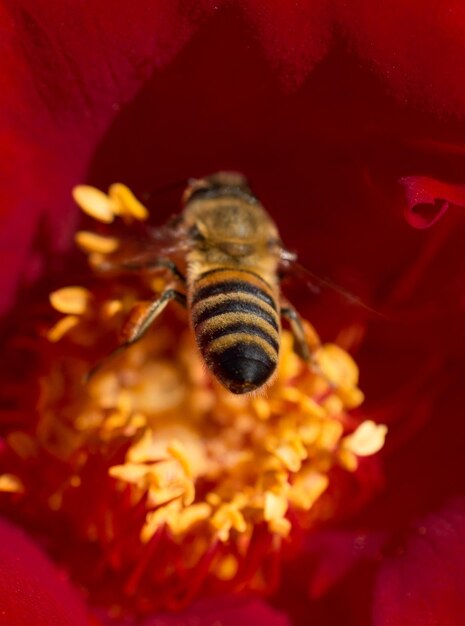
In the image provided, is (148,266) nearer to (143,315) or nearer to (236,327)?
(143,315)

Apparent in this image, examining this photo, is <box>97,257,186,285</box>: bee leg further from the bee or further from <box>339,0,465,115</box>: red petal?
<box>339,0,465,115</box>: red petal

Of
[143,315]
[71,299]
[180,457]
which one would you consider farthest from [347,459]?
[71,299]

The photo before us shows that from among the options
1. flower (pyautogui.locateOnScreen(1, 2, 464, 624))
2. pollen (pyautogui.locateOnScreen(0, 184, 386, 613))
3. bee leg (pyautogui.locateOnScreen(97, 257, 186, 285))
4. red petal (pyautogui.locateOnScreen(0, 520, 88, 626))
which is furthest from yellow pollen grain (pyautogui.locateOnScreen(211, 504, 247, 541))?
bee leg (pyautogui.locateOnScreen(97, 257, 186, 285))

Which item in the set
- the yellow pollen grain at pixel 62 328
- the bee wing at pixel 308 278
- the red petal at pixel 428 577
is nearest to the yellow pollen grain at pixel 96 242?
the yellow pollen grain at pixel 62 328

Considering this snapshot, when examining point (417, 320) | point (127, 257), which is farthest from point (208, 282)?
point (417, 320)

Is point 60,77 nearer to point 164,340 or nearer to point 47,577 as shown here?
point 164,340

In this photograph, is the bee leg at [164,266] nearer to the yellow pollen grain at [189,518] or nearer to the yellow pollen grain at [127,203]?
the yellow pollen grain at [127,203]
